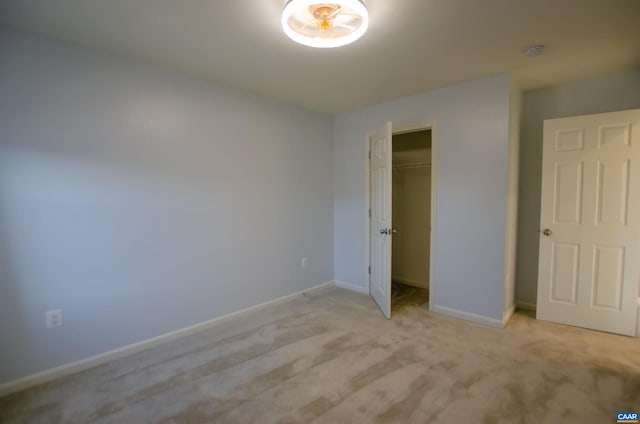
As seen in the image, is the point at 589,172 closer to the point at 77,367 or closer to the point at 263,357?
the point at 263,357

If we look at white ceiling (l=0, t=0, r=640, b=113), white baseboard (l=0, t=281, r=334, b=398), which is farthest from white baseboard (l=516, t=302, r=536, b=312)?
white baseboard (l=0, t=281, r=334, b=398)

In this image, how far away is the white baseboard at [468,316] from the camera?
114 inches

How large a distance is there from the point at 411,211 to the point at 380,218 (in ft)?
3.79

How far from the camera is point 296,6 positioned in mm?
1586

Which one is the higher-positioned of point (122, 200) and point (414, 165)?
point (414, 165)

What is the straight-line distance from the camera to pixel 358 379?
2.09 meters

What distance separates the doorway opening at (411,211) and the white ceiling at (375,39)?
131 centimetres

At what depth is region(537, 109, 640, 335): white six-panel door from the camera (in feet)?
8.79

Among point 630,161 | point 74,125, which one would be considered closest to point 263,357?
point 74,125

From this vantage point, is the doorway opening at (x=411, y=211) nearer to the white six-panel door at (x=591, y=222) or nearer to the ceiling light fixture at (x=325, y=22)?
the white six-panel door at (x=591, y=222)

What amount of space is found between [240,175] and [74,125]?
1.38 metres

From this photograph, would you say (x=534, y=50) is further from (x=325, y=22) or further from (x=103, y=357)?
(x=103, y=357)

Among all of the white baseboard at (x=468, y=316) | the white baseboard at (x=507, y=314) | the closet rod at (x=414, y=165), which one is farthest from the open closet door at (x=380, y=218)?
the white baseboard at (x=507, y=314)

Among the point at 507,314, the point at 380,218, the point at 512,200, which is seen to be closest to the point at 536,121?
the point at 512,200
